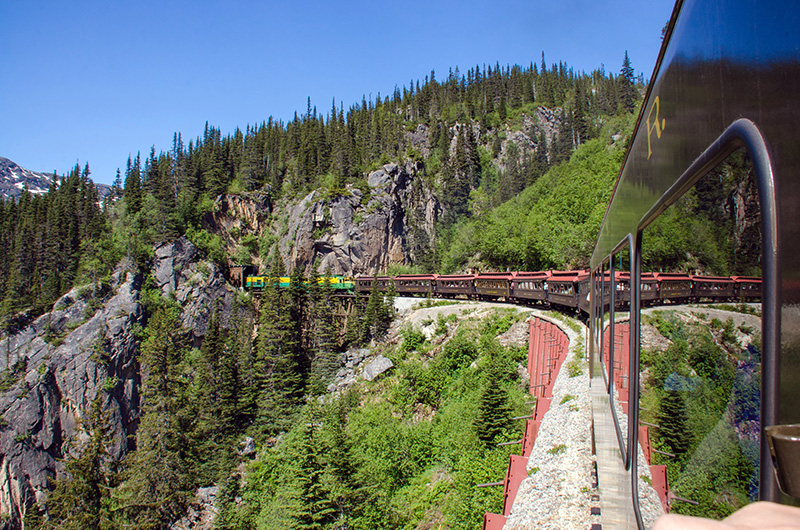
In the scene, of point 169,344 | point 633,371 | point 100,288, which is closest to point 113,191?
point 100,288

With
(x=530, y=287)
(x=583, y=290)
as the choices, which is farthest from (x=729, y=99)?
(x=530, y=287)

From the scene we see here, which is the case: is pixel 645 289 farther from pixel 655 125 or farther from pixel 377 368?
pixel 377 368

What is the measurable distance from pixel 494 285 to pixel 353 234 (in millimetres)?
40691

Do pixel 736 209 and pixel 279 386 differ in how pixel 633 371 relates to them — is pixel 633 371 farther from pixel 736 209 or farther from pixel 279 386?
pixel 279 386

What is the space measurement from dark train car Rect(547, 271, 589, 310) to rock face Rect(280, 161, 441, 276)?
1845 inches

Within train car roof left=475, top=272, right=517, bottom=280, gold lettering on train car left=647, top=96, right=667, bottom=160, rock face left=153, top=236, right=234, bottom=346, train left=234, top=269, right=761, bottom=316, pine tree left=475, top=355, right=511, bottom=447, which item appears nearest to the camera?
train left=234, top=269, right=761, bottom=316

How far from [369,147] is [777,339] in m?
95.5

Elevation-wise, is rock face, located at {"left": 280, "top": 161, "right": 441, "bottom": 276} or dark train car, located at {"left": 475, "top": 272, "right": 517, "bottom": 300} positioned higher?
rock face, located at {"left": 280, "top": 161, "right": 441, "bottom": 276}

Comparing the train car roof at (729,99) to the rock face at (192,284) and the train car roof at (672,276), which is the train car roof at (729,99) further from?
the rock face at (192,284)

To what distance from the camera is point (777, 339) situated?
1.08 m

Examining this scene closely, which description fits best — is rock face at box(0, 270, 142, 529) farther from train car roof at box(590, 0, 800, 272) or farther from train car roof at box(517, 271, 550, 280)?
train car roof at box(590, 0, 800, 272)

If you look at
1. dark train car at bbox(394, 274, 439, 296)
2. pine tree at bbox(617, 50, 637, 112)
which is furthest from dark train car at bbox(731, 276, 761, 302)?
pine tree at bbox(617, 50, 637, 112)

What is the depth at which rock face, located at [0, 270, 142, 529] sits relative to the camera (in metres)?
45.6

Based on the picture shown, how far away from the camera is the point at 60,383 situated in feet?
165
